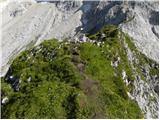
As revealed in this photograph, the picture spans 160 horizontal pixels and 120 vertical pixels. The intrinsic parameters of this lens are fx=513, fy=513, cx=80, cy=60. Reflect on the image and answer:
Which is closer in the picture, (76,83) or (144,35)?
(76,83)

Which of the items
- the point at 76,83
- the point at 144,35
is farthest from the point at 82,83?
the point at 144,35

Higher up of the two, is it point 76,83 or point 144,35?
point 76,83

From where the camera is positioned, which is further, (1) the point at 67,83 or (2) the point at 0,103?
(1) the point at 67,83

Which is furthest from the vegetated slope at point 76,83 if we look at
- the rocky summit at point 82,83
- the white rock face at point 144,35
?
the white rock face at point 144,35

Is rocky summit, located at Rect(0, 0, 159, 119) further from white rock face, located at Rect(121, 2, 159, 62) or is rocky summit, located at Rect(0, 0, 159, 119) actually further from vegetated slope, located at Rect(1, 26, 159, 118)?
white rock face, located at Rect(121, 2, 159, 62)

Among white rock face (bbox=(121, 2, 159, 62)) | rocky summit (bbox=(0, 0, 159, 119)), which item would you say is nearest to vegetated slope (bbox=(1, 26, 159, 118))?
rocky summit (bbox=(0, 0, 159, 119))

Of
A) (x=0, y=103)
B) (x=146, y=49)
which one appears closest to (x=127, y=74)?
(x=0, y=103)

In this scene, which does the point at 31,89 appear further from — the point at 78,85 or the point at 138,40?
the point at 138,40

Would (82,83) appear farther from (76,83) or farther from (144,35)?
(144,35)
